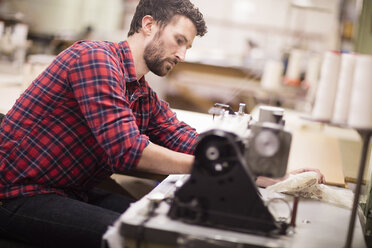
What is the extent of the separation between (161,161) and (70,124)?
1.03 feet

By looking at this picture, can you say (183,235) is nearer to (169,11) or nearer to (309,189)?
(309,189)

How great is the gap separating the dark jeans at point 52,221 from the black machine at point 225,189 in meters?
0.33

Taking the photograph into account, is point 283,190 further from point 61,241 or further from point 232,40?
point 232,40

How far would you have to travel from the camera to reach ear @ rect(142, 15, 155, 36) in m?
1.49

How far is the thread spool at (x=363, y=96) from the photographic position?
3.12 ft

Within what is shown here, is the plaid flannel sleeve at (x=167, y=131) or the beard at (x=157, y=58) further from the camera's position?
the plaid flannel sleeve at (x=167, y=131)

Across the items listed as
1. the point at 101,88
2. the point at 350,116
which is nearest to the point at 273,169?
the point at 350,116

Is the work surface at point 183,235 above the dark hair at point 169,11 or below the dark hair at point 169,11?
below

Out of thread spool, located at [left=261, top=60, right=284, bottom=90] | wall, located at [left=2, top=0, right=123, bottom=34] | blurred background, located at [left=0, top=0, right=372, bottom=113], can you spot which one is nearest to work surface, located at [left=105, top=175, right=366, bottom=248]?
thread spool, located at [left=261, top=60, right=284, bottom=90]

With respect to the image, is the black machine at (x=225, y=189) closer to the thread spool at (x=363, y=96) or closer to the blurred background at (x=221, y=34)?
the thread spool at (x=363, y=96)

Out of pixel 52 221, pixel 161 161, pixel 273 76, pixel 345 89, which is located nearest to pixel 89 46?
pixel 161 161

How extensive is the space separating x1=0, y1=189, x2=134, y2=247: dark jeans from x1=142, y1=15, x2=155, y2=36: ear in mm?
591

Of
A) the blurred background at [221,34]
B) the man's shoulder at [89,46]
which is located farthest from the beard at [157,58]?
the blurred background at [221,34]

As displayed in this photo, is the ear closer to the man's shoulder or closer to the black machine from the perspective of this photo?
the man's shoulder
